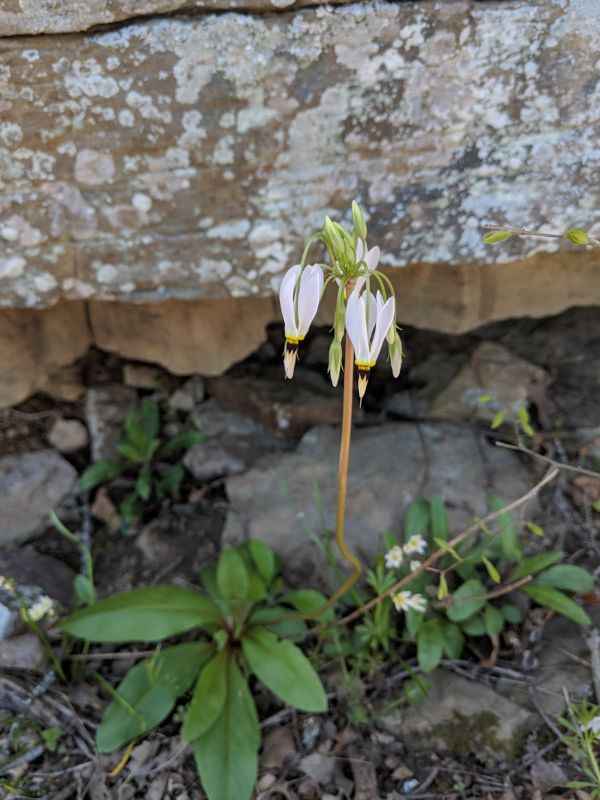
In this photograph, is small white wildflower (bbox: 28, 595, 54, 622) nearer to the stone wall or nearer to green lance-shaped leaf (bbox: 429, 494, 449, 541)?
the stone wall

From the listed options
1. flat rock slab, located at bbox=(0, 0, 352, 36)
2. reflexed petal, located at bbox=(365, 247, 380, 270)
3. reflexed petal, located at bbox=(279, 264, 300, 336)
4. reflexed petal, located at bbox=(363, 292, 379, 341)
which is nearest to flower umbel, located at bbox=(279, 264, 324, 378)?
reflexed petal, located at bbox=(279, 264, 300, 336)

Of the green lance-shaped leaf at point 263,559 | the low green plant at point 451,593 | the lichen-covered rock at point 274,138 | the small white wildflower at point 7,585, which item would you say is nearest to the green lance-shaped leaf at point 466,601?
the low green plant at point 451,593

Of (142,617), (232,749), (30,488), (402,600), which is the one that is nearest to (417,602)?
(402,600)

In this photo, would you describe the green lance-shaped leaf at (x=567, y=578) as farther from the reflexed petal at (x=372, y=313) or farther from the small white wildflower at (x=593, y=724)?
the reflexed petal at (x=372, y=313)

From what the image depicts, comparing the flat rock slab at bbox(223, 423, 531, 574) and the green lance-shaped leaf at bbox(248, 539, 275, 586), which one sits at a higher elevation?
the flat rock slab at bbox(223, 423, 531, 574)

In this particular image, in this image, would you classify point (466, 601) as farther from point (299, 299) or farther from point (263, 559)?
point (299, 299)
